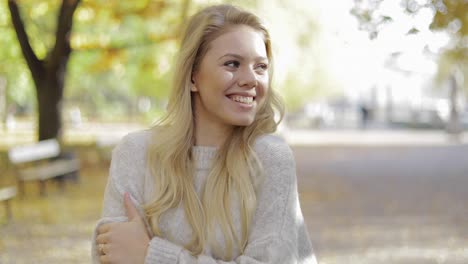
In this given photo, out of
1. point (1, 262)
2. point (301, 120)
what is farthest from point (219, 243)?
point (301, 120)

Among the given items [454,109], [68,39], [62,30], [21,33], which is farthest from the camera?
[454,109]

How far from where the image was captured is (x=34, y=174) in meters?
12.0

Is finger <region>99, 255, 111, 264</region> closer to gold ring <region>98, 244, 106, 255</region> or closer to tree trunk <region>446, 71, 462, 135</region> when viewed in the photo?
gold ring <region>98, 244, 106, 255</region>

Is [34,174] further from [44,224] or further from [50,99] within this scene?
[50,99]

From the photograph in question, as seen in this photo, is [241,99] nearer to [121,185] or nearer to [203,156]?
[203,156]

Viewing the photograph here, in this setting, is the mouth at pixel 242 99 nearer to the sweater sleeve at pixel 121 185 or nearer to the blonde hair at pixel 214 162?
the blonde hair at pixel 214 162

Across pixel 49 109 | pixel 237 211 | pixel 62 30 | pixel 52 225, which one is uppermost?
pixel 237 211

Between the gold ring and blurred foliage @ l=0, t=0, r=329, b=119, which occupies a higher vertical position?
the gold ring

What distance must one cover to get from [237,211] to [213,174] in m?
0.13

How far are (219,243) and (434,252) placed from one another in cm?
657

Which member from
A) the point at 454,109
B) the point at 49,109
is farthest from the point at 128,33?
the point at 454,109

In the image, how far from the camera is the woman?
190cm

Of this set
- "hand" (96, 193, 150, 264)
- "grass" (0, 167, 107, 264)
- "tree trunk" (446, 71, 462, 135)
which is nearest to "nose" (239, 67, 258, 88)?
"hand" (96, 193, 150, 264)

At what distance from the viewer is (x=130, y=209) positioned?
197 centimetres
